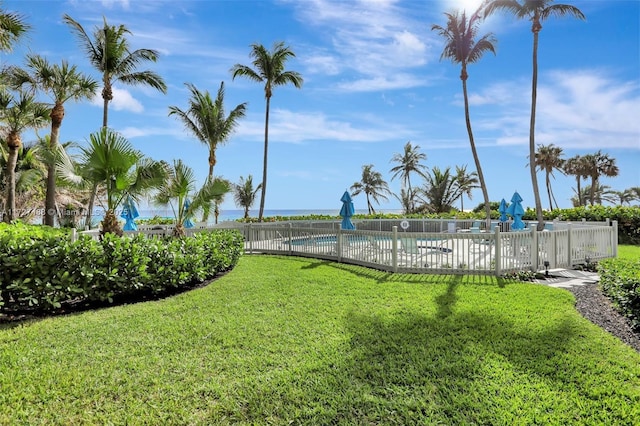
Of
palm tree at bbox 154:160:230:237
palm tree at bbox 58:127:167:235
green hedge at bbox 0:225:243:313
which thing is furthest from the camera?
palm tree at bbox 154:160:230:237

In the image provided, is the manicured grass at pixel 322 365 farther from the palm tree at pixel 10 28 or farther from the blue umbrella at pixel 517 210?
the blue umbrella at pixel 517 210

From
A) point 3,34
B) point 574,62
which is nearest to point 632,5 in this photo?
point 574,62

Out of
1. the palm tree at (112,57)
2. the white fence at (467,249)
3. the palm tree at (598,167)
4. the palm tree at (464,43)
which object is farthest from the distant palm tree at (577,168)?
the palm tree at (112,57)

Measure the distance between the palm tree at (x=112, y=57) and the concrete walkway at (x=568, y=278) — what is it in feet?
52.9

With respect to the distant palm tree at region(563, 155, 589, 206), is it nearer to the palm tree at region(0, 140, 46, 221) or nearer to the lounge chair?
the lounge chair

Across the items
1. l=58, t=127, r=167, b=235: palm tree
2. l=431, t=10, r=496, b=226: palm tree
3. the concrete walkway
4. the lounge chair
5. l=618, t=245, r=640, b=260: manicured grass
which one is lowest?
the concrete walkway

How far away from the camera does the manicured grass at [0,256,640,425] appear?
2852 mm

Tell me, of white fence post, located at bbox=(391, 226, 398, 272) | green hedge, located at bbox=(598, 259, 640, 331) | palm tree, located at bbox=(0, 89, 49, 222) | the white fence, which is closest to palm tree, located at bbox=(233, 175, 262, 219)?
palm tree, located at bbox=(0, 89, 49, 222)

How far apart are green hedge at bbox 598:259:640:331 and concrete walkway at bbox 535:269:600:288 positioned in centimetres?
152

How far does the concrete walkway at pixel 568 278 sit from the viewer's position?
759cm

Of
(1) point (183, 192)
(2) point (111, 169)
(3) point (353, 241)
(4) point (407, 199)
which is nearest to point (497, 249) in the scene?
(3) point (353, 241)

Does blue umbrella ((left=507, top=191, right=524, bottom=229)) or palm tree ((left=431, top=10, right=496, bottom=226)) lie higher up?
palm tree ((left=431, top=10, right=496, bottom=226))

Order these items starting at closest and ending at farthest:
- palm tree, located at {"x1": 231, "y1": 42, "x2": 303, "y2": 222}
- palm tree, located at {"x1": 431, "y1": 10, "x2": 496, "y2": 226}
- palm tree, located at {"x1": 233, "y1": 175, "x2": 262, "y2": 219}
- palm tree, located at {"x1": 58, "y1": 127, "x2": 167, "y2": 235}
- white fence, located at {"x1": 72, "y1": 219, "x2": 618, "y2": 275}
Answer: palm tree, located at {"x1": 58, "y1": 127, "x2": 167, "y2": 235}
white fence, located at {"x1": 72, "y1": 219, "x2": 618, "y2": 275}
palm tree, located at {"x1": 431, "y1": 10, "x2": 496, "y2": 226}
palm tree, located at {"x1": 231, "y1": 42, "x2": 303, "y2": 222}
palm tree, located at {"x1": 233, "y1": 175, "x2": 262, "y2": 219}

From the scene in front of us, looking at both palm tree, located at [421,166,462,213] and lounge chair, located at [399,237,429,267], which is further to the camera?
palm tree, located at [421,166,462,213]
